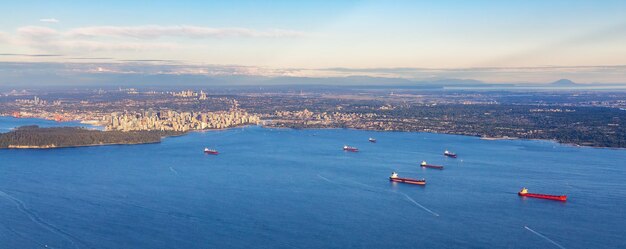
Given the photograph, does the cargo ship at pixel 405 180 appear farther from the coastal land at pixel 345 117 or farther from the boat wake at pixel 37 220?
the coastal land at pixel 345 117

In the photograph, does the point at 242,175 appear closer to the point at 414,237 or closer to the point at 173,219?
the point at 173,219

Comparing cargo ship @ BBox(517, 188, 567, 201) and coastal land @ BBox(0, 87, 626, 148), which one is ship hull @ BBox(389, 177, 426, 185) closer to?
cargo ship @ BBox(517, 188, 567, 201)

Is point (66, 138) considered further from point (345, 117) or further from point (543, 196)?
point (345, 117)

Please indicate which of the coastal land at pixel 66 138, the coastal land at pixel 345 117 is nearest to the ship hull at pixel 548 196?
the coastal land at pixel 345 117

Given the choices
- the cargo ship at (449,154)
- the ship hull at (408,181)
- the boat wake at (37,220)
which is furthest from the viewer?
the cargo ship at (449,154)

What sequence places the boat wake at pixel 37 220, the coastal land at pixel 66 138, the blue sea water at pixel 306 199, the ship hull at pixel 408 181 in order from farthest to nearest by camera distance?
the coastal land at pixel 66 138, the ship hull at pixel 408 181, the blue sea water at pixel 306 199, the boat wake at pixel 37 220

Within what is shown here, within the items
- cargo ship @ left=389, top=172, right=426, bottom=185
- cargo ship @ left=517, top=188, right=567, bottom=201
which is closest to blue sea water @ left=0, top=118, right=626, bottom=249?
cargo ship @ left=517, top=188, right=567, bottom=201

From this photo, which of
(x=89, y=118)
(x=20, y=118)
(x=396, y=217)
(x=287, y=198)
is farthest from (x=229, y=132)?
(x=396, y=217)

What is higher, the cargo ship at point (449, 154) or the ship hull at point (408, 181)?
the cargo ship at point (449, 154)
